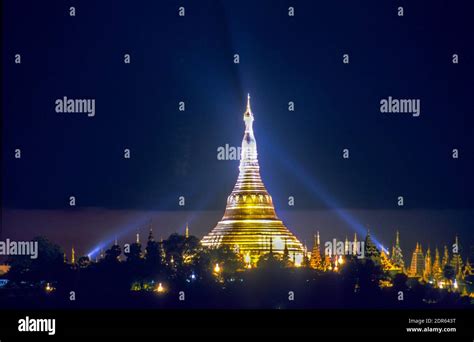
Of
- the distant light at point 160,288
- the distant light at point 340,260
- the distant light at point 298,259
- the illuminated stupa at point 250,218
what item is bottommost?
the distant light at point 160,288

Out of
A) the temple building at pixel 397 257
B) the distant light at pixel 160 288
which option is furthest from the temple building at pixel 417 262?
the distant light at pixel 160 288

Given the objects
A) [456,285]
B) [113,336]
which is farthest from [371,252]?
[113,336]

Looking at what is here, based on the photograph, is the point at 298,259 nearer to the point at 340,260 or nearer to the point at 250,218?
the point at 250,218

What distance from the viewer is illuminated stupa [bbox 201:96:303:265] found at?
77.7m

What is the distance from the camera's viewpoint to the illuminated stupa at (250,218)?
255 ft

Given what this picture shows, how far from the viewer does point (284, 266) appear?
71.8m

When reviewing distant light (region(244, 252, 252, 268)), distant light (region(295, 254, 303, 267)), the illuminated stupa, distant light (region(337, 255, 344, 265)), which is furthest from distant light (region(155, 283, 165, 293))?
the illuminated stupa

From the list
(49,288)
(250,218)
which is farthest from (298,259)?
(49,288)

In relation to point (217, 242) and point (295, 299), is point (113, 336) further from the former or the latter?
point (217, 242)

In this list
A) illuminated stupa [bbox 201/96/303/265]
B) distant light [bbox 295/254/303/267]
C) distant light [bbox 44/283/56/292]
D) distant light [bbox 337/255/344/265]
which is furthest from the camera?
illuminated stupa [bbox 201/96/303/265]

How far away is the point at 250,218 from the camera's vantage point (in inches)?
3098

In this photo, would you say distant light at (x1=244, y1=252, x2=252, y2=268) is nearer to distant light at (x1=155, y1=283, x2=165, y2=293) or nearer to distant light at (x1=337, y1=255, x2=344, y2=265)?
distant light at (x1=337, y1=255, x2=344, y2=265)

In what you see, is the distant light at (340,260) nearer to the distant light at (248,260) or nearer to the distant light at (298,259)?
the distant light at (298,259)

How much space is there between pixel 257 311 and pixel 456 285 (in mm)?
11952
